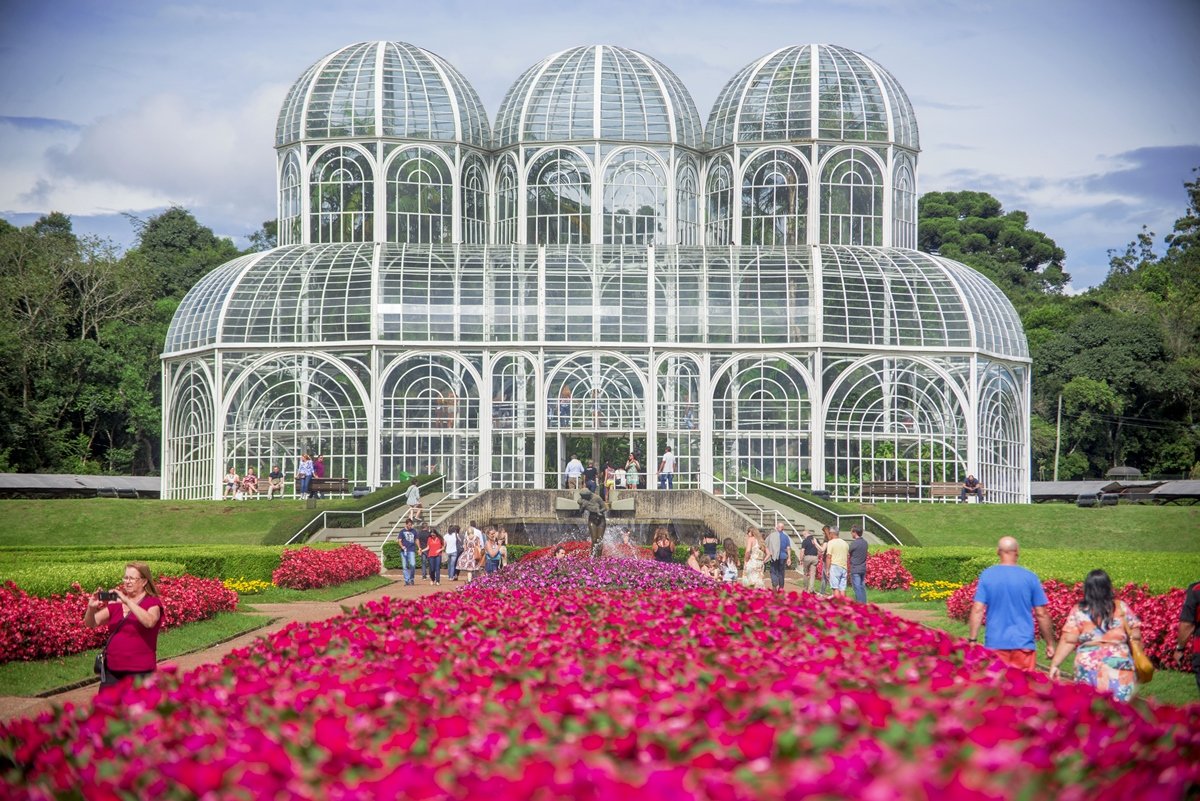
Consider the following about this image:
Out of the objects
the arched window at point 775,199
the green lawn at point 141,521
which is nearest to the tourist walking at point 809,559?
the green lawn at point 141,521

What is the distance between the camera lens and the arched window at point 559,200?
5281 centimetres

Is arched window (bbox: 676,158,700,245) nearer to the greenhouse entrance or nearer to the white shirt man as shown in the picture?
the greenhouse entrance

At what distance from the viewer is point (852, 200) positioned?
2053 inches

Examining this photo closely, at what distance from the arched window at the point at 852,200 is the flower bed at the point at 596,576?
27337 mm

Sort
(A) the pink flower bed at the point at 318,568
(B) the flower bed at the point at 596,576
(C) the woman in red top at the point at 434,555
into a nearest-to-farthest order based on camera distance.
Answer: (B) the flower bed at the point at 596,576, (A) the pink flower bed at the point at 318,568, (C) the woman in red top at the point at 434,555

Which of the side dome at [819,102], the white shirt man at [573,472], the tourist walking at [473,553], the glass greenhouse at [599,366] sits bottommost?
the tourist walking at [473,553]

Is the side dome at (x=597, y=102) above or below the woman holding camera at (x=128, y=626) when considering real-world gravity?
above

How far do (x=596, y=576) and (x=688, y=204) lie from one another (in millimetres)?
32270

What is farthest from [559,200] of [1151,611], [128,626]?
[128,626]

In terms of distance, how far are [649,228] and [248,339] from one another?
1343 cm

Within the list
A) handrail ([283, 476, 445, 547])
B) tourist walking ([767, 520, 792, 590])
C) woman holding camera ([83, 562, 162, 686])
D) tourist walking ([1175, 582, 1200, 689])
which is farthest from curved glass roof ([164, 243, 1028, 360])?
woman holding camera ([83, 562, 162, 686])

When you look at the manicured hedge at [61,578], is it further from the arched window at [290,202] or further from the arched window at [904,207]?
the arched window at [904,207]

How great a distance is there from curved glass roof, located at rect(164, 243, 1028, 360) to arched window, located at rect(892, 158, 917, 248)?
3877 millimetres

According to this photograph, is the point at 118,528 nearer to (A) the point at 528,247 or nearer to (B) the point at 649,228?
(A) the point at 528,247
